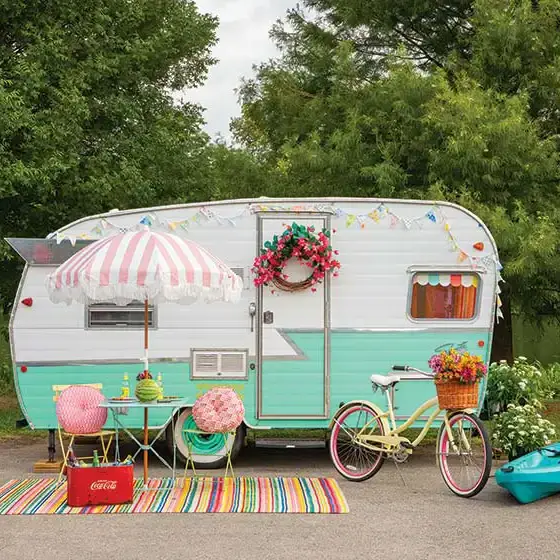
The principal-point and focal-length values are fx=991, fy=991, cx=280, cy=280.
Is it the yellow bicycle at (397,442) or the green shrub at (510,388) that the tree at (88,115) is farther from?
the green shrub at (510,388)

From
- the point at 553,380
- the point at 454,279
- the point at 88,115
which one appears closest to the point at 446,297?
the point at 454,279

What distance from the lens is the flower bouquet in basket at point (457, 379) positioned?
793 centimetres

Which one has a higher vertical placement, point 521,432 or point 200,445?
point 521,432

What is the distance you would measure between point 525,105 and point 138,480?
7676mm

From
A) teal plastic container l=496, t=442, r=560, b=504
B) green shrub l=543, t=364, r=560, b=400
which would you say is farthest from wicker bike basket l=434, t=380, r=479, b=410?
green shrub l=543, t=364, r=560, b=400

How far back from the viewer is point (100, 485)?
7.72 m

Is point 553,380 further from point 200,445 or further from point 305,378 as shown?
point 200,445

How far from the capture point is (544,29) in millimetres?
13984

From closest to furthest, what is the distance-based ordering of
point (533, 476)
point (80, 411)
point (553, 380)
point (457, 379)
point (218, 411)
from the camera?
1. point (533, 476)
2. point (457, 379)
3. point (218, 411)
4. point (80, 411)
5. point (553, 380)

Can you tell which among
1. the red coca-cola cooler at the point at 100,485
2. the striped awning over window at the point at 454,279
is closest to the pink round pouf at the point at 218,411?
the red coca-cola cooler at the point at 100,485

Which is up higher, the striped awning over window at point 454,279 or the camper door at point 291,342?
the striped awning over window at point 454,279

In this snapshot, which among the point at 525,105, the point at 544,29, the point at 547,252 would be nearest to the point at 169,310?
the point at 547,252

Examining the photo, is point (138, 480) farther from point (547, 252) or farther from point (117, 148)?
point (117, 148)

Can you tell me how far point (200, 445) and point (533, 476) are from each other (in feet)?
11.1
